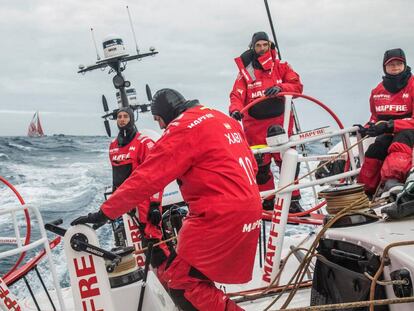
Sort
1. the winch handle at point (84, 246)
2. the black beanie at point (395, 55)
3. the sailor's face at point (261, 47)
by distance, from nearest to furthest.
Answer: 1. the winch handle at point (84, 246)
2. the black beanie at point (395, 55)
3. the sailor's face at point (261, 47)

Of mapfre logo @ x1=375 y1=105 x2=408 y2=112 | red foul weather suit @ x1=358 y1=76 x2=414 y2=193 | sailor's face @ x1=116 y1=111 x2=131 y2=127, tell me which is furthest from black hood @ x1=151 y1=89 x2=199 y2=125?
sailor's face @ x1=116 y1=111 x2=131 y2=127

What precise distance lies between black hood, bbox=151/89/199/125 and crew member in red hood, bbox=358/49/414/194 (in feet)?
5.72

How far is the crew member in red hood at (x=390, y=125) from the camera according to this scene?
404cm

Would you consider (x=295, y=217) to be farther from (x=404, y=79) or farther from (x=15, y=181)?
(x=15, y=181)

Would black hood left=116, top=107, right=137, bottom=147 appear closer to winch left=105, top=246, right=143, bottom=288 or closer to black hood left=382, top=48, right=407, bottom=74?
black hood left=382, top=48, right=407, bottom=74

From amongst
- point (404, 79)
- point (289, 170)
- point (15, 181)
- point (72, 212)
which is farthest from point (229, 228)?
point (15, 181)

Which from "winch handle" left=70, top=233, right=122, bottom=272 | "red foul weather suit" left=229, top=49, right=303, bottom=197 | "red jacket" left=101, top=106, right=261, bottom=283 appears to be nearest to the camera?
"red jacket" left=101, top=106, right=261, bottom=283

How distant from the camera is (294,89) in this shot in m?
5.36

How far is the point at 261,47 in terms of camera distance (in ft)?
17.6

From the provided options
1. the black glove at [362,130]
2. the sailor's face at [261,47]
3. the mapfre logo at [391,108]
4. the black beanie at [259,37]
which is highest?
the black beanie at [259,37]

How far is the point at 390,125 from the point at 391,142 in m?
0.33

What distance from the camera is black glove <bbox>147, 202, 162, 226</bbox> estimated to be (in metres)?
5.35

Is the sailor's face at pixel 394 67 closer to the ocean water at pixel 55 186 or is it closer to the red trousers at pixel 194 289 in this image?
the red trousers at pixel 194 289

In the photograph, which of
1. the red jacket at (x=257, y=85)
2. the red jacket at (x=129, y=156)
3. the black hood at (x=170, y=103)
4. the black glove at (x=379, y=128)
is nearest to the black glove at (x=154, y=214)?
the red jacket at (x=129, y=156)
